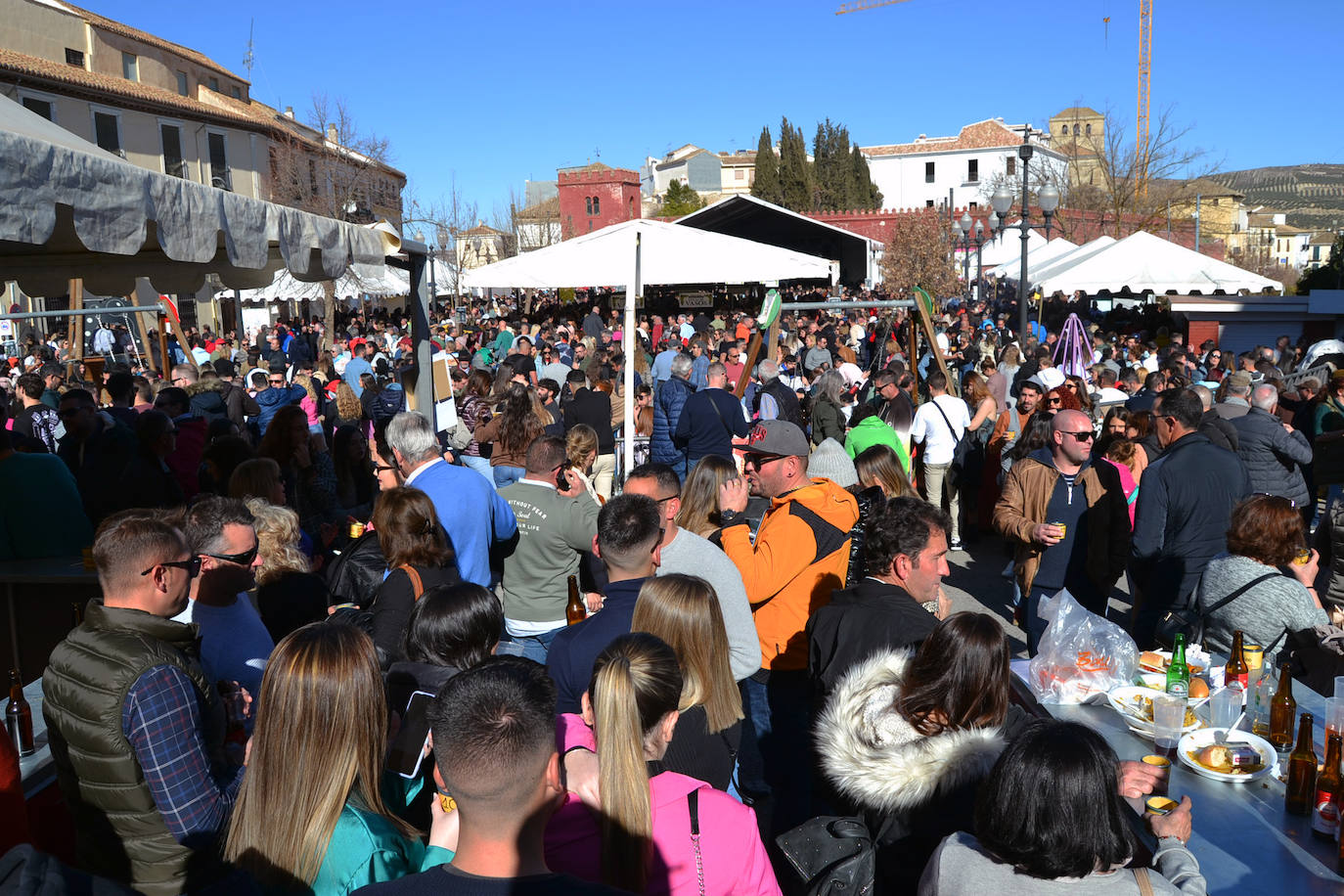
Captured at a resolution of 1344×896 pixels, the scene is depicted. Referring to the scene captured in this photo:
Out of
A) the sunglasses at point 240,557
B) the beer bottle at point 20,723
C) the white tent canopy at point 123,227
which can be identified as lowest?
the beer bottle at point 20,723

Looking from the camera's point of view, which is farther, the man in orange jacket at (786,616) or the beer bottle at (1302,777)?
the man in orange jacket at (786,616)

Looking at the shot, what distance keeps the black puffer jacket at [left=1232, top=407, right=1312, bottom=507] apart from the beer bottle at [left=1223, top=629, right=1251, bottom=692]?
3.72m

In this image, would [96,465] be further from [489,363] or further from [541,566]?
[489,363]

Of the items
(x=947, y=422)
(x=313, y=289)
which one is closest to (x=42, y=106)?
(x=313, y=289)

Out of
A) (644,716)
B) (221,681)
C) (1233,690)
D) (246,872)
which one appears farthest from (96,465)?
(1233,690)

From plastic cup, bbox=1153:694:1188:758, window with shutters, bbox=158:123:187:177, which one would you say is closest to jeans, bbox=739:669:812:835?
plastic cup, bbox=1153:694:1188:758

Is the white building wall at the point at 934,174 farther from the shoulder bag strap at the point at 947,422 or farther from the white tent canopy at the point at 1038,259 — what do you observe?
the shoulder bag strap at the point at 947,422

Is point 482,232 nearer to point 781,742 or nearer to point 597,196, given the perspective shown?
point 597,196

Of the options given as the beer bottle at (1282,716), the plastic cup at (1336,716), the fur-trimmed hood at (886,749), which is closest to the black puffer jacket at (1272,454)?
the beer bottle at (1282,716)

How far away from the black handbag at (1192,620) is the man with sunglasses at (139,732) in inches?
146

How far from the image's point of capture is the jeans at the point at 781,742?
406cm

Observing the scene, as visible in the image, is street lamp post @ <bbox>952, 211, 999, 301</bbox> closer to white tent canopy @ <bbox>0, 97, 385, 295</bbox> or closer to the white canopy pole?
the white canopy pole

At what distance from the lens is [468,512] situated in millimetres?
4727

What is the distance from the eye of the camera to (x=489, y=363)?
15.3 m
